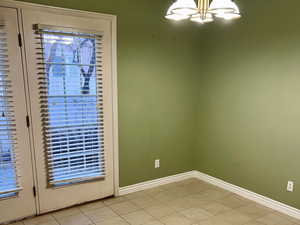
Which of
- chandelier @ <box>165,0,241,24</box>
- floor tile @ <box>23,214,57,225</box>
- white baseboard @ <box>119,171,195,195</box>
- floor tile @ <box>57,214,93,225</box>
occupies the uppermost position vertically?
chandelier @ <box>165,0,241,24</box>

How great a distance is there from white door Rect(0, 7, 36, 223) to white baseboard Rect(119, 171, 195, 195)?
111cm

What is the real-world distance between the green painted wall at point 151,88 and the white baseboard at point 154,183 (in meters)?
0.07

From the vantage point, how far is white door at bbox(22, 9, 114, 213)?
2.43 metres

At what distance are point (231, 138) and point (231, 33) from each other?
4.34 ft

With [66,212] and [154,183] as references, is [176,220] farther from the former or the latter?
[66,212]

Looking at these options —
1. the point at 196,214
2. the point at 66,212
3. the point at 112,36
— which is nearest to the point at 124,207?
the point at 66,212

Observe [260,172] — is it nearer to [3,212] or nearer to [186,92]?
[186,92]

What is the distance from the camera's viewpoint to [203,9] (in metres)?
1.62

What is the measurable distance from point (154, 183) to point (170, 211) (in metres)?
0.64

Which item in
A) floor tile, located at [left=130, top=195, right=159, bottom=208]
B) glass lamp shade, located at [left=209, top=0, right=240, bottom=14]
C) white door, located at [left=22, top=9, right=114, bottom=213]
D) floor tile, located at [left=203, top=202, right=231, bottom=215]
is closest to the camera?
glass lamp shade, located at [left=209, top=0, right=240, bottom=14]

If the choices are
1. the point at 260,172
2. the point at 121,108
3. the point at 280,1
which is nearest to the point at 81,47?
the point at 121,108

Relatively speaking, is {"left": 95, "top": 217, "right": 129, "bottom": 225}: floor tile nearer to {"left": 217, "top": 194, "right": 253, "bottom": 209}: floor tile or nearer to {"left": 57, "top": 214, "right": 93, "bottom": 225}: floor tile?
{"left": 57, "top": 214, "right": 93, "bottom": 225}: floor tile

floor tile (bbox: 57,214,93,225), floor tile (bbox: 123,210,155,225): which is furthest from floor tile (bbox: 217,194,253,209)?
floor tile (bbox: 57,214,93,225)

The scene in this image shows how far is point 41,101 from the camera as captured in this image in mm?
2477
